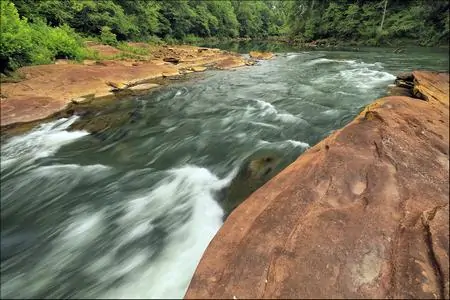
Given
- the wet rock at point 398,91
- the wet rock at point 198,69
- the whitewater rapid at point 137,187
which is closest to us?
the whitewater rapid at point 137,187

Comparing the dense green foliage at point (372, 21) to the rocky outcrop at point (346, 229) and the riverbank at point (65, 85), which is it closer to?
the riverbank at point (65, 85)

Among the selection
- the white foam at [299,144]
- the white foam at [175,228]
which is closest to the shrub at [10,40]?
the white foam at [175,228]

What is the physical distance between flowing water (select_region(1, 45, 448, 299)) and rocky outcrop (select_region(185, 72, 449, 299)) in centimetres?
73

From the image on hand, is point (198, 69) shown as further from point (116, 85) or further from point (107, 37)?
point (107, 37)

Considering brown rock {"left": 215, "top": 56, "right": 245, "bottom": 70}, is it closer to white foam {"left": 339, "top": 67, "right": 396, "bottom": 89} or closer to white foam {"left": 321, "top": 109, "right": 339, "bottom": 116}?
white foam {"left": 339, "top": 67, "right": 396, "bottom": 89}

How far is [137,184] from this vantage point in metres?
5.63

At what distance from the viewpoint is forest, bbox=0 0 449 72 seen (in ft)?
40.3

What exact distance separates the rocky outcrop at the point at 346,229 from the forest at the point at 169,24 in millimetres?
10505

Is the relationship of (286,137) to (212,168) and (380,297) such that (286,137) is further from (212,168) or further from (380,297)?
(380,297)

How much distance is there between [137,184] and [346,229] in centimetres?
374

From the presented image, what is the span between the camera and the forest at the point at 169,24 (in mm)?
12297

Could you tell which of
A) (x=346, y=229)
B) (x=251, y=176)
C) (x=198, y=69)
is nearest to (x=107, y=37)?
(x=198, y=69)

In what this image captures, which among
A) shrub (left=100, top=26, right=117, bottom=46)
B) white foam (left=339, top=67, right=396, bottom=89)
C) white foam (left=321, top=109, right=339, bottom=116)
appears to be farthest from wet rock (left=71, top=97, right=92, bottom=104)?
shrub (left=100, top=26, right=117, bottom=46)

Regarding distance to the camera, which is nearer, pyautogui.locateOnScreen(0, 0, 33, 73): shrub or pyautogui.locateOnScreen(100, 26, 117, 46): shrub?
pyautogui.locateOnScreen(0, 0, 33, 73): shrub
